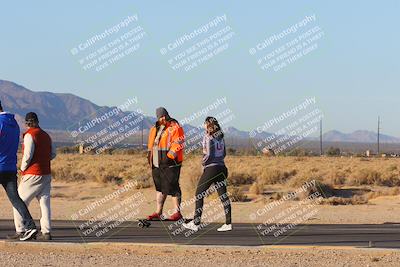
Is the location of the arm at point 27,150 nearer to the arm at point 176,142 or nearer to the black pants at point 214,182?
the black pants at point 214,182

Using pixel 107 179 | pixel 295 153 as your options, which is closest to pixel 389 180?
pixel 107 179

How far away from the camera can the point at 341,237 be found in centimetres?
1322

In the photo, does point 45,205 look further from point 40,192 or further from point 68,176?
point 68,176

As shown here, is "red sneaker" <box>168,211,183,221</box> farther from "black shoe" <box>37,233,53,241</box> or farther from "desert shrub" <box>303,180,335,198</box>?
"desert shrub" <box>303,180,335,198</box>

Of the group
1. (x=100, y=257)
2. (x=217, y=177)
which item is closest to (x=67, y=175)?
(x=217, y=177)

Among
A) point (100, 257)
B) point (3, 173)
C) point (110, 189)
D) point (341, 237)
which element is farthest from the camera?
point (110, 189)

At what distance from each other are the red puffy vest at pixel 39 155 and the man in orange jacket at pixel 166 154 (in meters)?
2.89

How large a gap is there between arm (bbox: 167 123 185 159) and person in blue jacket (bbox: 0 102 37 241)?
10.6 feet

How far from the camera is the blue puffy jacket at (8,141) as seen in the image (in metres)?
12.0

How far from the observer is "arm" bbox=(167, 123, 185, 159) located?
14.6 meters

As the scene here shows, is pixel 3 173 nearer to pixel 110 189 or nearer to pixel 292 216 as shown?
pixel 292 216

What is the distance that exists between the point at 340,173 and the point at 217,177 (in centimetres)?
2788

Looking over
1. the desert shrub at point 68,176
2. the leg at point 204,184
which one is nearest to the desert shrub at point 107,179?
the desert shrub at point 68,176

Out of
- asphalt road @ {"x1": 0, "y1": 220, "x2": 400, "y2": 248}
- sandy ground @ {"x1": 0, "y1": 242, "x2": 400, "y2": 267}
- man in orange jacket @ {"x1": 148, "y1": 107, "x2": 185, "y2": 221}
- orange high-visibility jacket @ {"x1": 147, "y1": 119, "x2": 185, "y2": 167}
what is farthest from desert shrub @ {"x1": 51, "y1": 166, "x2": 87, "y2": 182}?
sandy ground @ {"x1": 0, "y1": 242, "x2": 400, "y2": 267}
